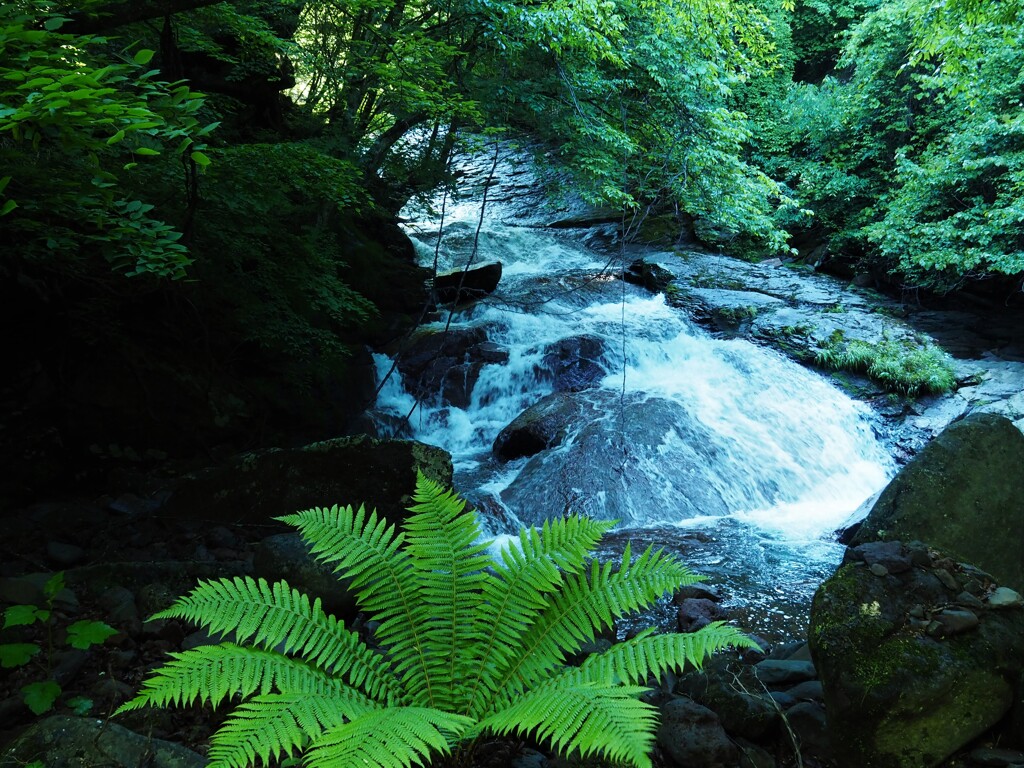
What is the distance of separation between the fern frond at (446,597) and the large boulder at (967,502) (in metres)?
2.84

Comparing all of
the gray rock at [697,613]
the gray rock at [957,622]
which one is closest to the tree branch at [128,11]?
the gray rock at [957,622]

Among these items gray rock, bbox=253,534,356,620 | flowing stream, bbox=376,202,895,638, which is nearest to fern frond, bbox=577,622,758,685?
gray rock, bbox=253,534,356,620

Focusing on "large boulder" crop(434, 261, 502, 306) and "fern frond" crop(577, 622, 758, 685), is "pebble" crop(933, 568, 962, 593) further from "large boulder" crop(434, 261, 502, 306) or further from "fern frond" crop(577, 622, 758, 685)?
"large boulder" crop(434, 261, 502, 306)

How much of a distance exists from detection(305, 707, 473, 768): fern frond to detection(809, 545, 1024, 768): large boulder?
1.53 meters

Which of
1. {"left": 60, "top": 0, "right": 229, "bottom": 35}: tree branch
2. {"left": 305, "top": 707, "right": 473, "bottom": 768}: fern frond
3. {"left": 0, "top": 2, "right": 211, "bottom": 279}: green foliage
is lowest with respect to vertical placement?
{"left": 305, "top": 707, "right": 473, "bottom": 768}: fern frond

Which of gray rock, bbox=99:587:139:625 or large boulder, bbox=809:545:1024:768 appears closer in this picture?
large boulder, bbox=809:545:1024:768

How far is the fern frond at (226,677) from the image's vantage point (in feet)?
6.23

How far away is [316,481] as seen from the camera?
16.8 ft

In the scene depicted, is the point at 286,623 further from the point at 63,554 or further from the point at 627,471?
the point at 627,471

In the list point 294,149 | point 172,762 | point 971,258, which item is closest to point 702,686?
point 172,762

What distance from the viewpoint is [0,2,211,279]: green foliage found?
197 centimetres

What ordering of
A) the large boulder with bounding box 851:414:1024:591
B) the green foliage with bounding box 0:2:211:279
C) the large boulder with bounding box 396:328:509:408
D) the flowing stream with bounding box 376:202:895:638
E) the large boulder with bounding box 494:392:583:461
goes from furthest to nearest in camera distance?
the large boulder with bounding box 396:328:509:408
the large boulder with bounding box 494:392:583:461
the flowing stream with bounding box 376:202:895:638
the large boulder with bounding box 851:414:1024:591
the green foliage with bounding box 0:2:211:279

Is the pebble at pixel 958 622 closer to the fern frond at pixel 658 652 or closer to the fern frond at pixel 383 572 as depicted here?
the fern frond at pixel 658 652

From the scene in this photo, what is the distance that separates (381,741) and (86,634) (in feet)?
5.94
